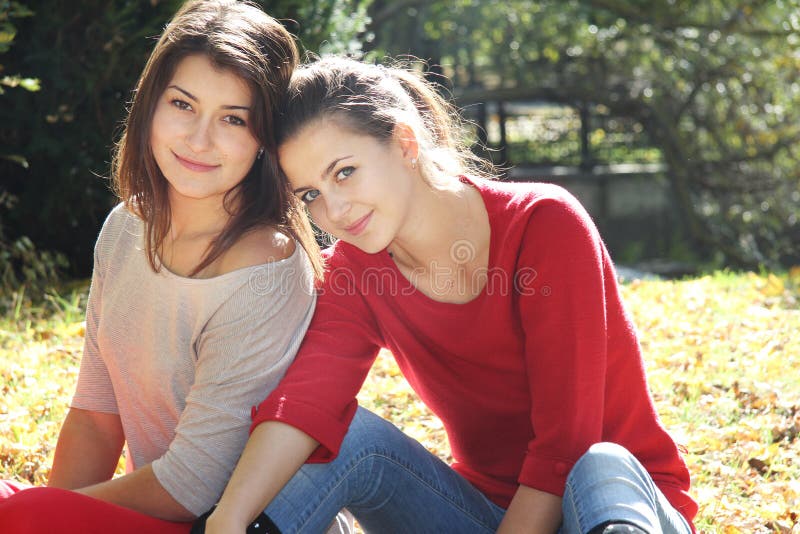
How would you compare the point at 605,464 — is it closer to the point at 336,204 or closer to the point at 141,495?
the point at 336,204

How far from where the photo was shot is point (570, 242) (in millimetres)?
1970

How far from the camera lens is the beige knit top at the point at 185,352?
2.06 m

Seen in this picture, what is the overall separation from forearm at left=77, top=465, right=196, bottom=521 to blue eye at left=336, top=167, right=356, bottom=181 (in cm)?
77

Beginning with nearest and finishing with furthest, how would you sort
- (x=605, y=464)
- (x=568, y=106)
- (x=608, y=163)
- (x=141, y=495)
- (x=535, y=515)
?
(x=605, y=464)
(x=535, y=515)
(x=141, y=495)
(x=608, y=163)
(x=568, y=106)

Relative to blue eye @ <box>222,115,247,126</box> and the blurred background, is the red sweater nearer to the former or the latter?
blue eye @ <box>222,115,247,126</box>

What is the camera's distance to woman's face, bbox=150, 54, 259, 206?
6.97ft

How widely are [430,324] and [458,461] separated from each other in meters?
0.41

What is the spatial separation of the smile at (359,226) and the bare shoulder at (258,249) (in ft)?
0.56

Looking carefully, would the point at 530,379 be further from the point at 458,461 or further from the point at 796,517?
the point at 796,517

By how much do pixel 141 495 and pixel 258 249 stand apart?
0.60m

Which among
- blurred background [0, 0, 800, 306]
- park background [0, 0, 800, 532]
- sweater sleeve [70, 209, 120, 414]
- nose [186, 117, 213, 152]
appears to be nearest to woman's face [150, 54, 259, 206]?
nose [186, 117, 213, 152]

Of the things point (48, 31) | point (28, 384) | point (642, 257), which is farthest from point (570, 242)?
point (642, 257)

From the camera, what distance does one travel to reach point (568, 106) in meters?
9.12

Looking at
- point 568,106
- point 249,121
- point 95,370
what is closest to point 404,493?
point 95,370
